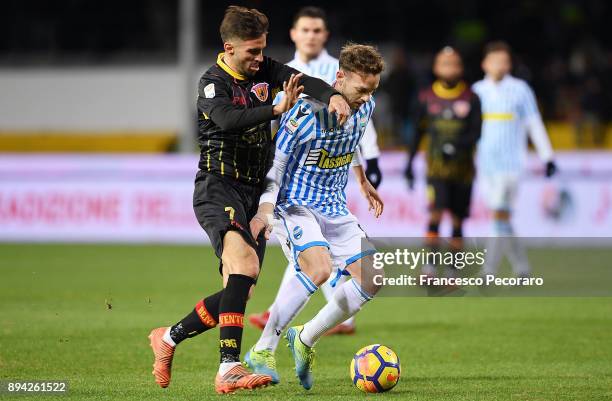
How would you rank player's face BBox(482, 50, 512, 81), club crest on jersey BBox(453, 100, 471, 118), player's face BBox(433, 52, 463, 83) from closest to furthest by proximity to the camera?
player's face BBox(433, 52, 463, 83) → club crest on jersey BBox(453, 100, 471, 118) → player's face BBox(482, 50, 512, 81)

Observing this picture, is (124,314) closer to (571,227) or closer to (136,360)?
(136,360)

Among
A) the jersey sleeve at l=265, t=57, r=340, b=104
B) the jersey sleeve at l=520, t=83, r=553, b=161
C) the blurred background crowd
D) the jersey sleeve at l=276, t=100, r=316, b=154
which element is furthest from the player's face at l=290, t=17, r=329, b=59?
the blurred background crowd

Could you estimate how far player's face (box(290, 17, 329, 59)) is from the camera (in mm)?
8898

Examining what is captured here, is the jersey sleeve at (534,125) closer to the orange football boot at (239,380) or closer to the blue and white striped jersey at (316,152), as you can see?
the blue and white striped jersey at (316,152)

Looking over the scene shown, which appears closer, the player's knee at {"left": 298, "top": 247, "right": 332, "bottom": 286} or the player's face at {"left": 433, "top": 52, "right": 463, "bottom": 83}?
the player's knee at {"left": 298, "top": 247, "right": 332, "bottom": 286}

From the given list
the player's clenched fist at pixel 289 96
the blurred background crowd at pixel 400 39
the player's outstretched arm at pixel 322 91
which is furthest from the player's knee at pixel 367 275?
the blurred background crowd at pixel 400 39

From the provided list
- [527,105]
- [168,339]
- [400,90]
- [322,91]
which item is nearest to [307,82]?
[322,91]

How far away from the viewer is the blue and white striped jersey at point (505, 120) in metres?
12.3

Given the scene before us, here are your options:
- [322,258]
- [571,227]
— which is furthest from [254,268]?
[571,227]

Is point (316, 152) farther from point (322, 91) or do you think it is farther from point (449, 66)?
point (449, 66)

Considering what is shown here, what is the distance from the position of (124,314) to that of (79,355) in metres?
2.10

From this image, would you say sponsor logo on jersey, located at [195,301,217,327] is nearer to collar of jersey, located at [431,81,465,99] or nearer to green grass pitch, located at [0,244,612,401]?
green grass pitch, located at [0,244,612,401]

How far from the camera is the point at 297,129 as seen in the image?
6.68 m

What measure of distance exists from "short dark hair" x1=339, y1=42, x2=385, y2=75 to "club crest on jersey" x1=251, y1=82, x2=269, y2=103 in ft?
1.57
